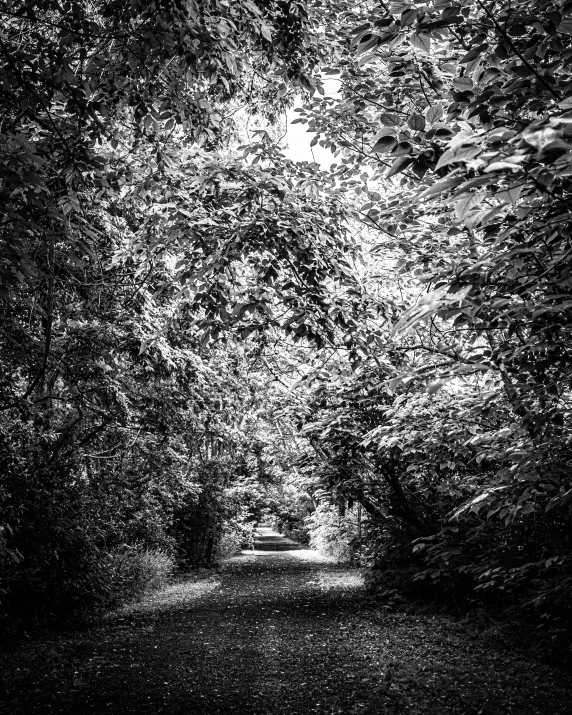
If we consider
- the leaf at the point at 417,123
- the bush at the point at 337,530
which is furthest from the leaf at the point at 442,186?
→ the bush at the point at 337,530

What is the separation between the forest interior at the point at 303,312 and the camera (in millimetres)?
2771

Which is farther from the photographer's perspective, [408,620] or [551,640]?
[408,620]

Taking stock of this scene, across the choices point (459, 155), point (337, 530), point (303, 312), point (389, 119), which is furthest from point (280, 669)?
point (337, 530)

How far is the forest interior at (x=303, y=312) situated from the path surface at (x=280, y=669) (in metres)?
0.07

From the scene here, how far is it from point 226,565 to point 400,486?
17.9 m

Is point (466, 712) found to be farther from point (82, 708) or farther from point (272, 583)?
point (272, 583)

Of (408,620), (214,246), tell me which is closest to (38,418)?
(214,246)

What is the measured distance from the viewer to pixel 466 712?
5.42m

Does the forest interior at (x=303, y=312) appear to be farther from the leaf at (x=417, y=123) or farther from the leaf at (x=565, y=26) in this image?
the leaf at (x=417, y=123)

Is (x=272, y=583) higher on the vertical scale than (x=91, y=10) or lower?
lower

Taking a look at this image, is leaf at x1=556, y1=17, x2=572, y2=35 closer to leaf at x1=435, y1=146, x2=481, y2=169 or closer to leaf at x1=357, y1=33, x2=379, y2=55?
leaf at x1=357, y1=33, x2=379, y2=55

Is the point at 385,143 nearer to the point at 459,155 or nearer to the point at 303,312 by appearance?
the point at 459,155

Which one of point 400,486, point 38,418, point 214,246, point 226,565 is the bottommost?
point 226,565

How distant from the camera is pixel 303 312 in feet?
14.5
